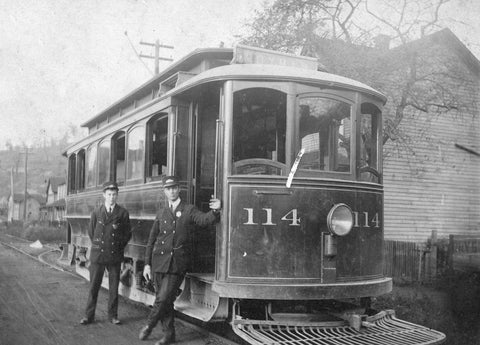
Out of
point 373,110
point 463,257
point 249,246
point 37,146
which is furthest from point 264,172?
point 37,146

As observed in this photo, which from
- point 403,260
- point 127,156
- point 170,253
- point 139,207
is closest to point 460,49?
point 403,260

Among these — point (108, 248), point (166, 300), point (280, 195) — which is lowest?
point (166, 300)

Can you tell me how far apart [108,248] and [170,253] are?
53.7 inches

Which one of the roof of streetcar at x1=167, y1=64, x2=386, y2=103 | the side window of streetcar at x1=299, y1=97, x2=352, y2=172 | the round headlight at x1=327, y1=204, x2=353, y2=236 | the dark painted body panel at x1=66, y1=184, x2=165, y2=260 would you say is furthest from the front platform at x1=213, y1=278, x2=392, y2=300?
the roof of streetcar at x1=167, y1=64, x2=386, y2=103

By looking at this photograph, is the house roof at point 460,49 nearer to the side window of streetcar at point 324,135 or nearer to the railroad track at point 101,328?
A: the side window of streetcar at point 324,135

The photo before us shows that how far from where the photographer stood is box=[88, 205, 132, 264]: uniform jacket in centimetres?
628

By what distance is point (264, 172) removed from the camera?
5.12m

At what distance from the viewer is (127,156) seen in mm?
7477

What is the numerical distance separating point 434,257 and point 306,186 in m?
7.70

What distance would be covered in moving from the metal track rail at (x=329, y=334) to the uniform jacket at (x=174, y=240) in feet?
3.01

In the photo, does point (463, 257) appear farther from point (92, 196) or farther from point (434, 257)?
point (92, 196)

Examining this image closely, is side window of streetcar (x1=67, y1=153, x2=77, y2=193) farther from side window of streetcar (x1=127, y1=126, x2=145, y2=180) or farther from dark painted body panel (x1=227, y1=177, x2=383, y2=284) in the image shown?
dark painted body panel (x1=227, y1=177, x2=383, y2=284)

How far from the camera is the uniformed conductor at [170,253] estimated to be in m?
5.25

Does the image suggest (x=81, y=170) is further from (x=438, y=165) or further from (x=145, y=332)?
(x=438, y=165)
